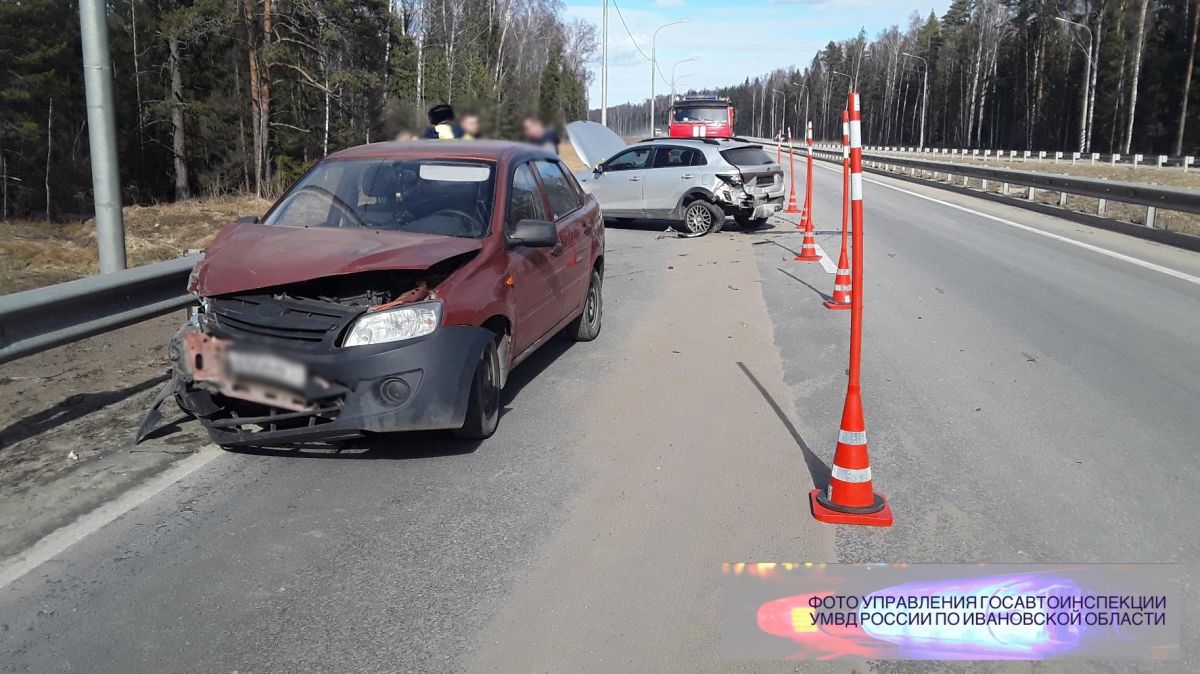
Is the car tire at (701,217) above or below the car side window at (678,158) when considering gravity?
below

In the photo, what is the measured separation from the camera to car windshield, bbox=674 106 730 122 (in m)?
36.4

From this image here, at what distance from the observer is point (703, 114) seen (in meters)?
36.6

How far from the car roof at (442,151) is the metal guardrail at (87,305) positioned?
59.0 inches

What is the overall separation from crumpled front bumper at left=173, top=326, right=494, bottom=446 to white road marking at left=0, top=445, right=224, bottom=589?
40cm

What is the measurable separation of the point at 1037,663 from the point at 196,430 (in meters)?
4.86

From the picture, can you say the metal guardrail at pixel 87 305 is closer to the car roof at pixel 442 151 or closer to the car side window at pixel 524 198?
the car roof at pixel 442 151

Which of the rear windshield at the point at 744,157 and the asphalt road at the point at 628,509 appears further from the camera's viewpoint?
A: the rear windshield at the point at 744,157

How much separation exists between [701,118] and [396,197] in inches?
1259

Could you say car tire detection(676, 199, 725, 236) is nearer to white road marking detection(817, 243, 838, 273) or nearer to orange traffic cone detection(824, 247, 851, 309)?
white road marking detection(817, 243, 838, 273)

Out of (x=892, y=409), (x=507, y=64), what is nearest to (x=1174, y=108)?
(x=507, y=64)

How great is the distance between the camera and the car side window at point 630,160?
17.8 meters

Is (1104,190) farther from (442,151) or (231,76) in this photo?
(231,76)

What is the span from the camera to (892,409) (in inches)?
247

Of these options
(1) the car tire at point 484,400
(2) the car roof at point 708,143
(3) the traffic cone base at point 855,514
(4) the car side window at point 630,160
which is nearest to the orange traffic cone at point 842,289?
(1) the car tire at point 484,400
